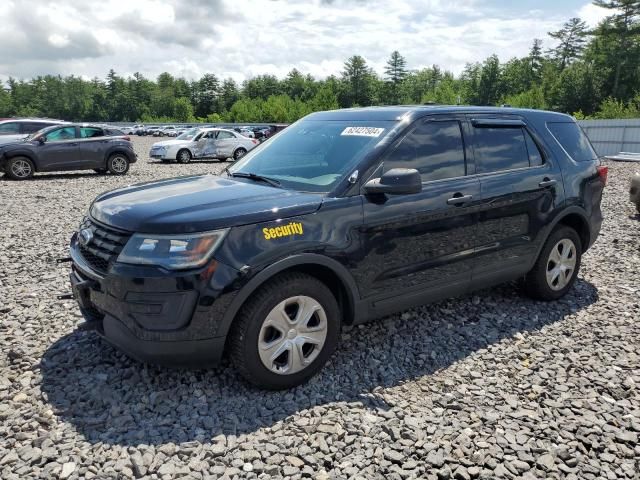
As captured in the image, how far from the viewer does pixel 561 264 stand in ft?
16.8

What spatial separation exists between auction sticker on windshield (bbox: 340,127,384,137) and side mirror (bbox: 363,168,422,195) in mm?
491

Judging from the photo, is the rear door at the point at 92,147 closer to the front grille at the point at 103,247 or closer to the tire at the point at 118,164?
the tire at the point at 118,164

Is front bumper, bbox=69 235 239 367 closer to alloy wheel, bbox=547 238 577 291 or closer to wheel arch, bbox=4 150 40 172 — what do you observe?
alloy wheel, bbox=547 238 577 291

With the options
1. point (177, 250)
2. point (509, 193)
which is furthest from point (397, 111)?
point (177, 250)

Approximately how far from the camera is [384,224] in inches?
145

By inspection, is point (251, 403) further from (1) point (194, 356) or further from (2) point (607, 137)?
(2) point (607, 137)

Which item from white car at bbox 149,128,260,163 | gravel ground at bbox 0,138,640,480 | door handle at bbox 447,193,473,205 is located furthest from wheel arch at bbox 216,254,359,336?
white car at bbox 149,128,260,163

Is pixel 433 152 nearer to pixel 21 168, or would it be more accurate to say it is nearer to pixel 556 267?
pixel 556 267

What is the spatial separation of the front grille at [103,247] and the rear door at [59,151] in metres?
13.2

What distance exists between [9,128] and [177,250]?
16.9 metres

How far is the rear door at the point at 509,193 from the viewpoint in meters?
4.38

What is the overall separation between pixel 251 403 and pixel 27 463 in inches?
49.2

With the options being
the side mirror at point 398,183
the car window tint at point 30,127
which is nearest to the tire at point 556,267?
the side mirror at point 398,183

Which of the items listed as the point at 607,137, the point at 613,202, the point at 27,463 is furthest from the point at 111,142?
the point at 607,137
